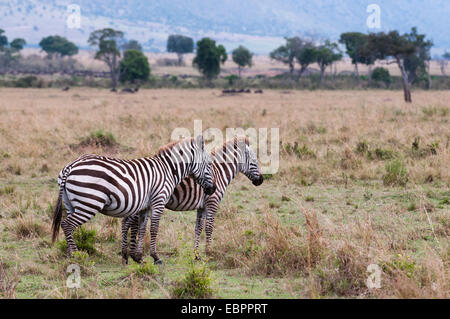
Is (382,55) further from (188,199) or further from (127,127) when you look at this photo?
(188,199)

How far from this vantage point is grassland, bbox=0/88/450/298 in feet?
18.1

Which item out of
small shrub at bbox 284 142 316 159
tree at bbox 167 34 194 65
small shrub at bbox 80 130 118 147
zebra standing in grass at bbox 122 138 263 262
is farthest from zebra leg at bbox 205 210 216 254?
tree at bbox 167 34 194 65

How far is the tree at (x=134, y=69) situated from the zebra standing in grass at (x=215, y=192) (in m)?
56.1

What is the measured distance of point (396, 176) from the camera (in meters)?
11.2

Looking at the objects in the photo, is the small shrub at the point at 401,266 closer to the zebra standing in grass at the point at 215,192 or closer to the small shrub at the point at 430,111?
the zebra standing in grass at the point at 215,192

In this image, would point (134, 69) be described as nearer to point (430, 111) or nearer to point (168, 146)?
point (430, 111)

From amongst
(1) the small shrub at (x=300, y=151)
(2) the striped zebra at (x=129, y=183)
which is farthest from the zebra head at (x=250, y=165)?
(1) the small shrub at (x=300, y=151)

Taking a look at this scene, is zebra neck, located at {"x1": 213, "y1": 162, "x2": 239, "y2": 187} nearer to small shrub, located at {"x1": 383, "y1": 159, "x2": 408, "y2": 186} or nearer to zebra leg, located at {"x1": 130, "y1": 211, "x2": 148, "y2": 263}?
zebra leg, located at {"x1": 130, "y1": 211, "x2": 148, "y2": 263}

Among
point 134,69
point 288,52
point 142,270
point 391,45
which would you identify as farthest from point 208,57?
point 142,270

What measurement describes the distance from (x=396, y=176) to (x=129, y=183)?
6.80m

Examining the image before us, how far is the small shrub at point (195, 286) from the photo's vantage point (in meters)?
5.28

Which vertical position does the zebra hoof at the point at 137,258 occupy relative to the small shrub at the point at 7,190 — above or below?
above
